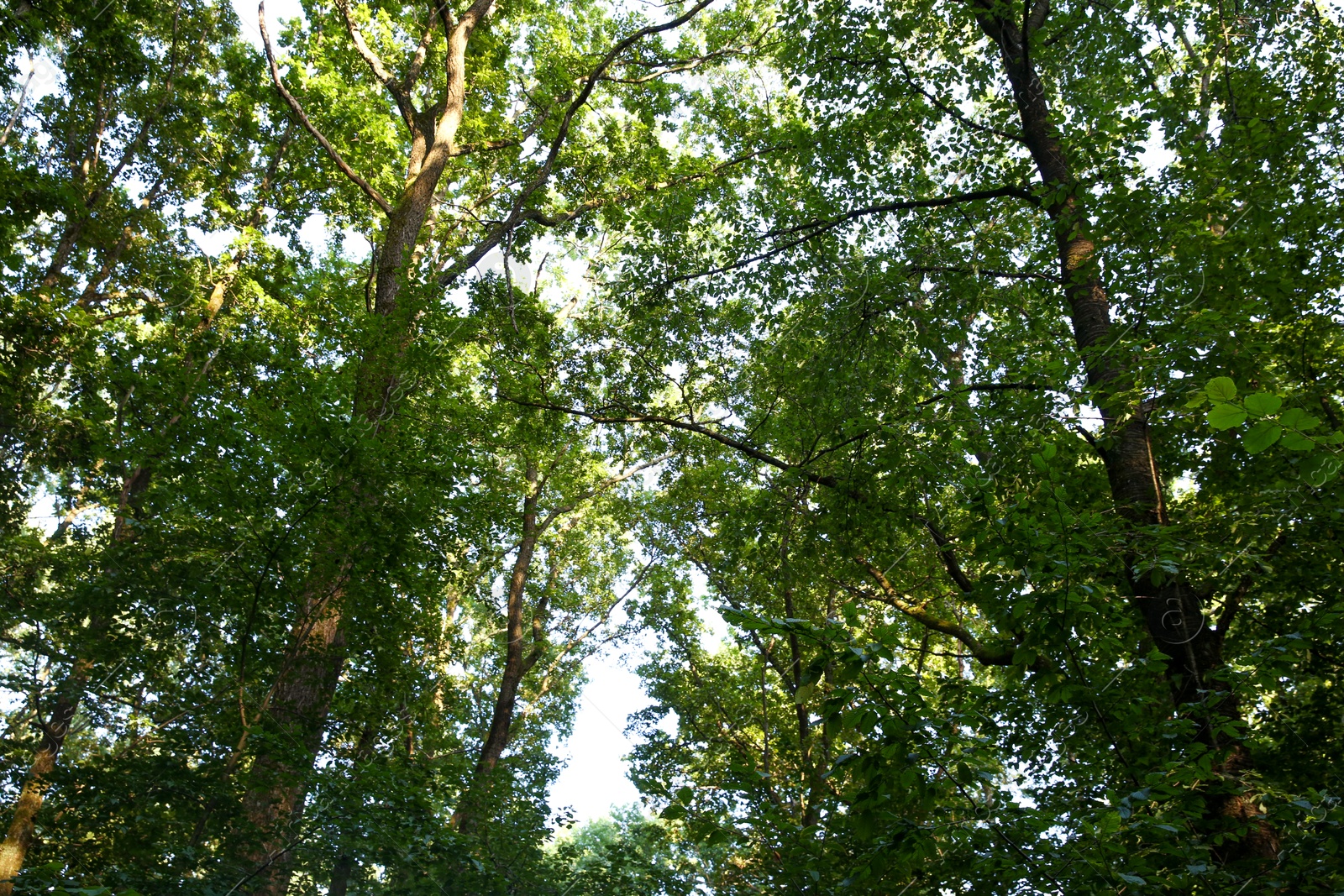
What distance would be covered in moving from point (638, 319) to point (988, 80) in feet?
13.3

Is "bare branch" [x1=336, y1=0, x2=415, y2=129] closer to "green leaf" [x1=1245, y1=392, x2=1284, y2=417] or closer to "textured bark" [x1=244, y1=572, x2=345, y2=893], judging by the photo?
"textured bark" [x1=244, y1=572, x2=345, y2=893]

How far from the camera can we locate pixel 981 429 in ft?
18.0

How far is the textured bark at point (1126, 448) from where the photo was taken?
13.6 ft

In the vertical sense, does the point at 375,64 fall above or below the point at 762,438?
above

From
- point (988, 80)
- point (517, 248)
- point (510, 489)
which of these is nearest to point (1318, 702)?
point (988, 80)

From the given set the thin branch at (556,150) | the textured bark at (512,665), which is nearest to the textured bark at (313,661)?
the thin branch at (556,150)

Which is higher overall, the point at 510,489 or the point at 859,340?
the point at 510,489

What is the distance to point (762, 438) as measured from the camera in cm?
882

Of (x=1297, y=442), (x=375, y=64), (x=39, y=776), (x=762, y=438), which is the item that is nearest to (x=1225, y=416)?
(x=1297, y=442)

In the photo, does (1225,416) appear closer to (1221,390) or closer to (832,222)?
(1221,390)

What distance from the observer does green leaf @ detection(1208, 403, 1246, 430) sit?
142 cm

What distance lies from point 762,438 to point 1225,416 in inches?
291

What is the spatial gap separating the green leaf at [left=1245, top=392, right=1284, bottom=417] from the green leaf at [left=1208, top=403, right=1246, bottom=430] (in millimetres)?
40

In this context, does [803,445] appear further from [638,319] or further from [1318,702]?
[1318,702]
